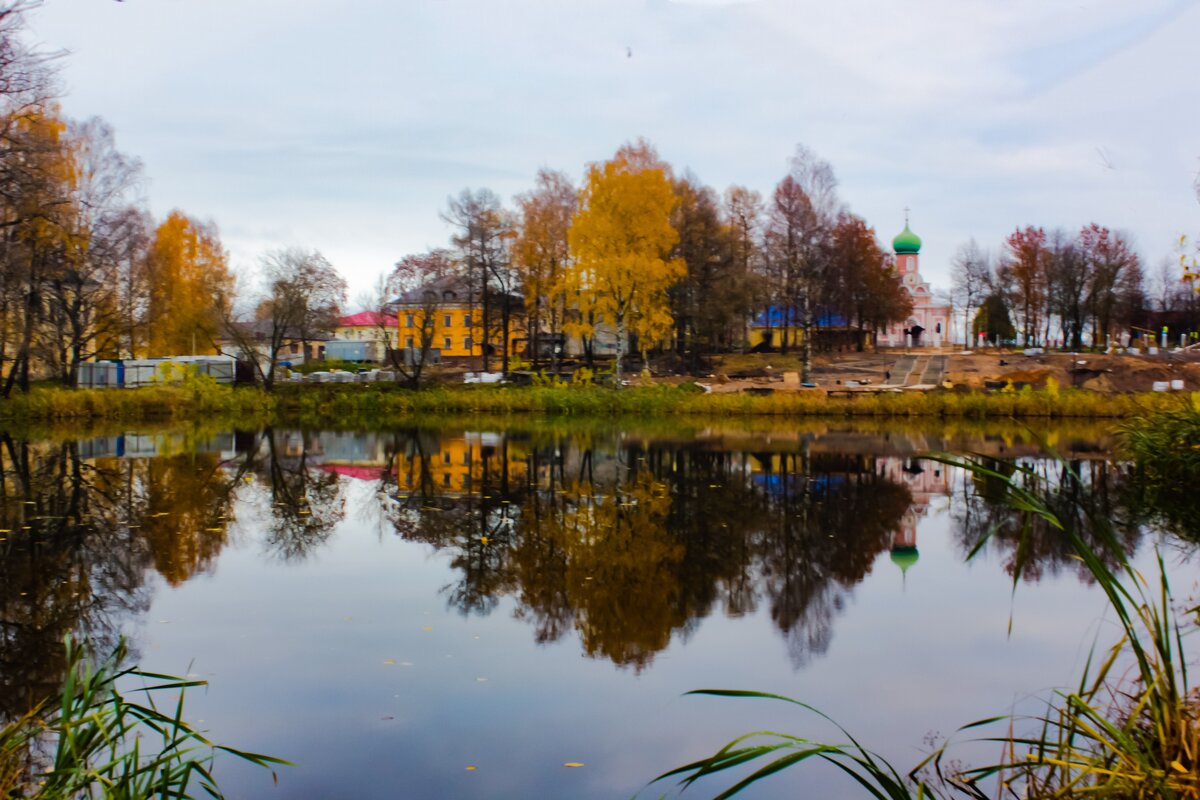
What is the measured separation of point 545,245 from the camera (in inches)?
1909

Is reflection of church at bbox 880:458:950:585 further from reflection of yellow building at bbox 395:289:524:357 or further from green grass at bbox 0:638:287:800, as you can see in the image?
reflection of yellow building at bbox 395:289:524:357

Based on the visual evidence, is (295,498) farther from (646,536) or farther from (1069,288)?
(1069,288)

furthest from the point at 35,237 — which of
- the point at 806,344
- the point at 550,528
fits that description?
the point at 806,344

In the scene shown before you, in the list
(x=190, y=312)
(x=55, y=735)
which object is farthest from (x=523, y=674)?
(x=190, y=312)

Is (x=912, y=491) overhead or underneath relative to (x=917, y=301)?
underneath

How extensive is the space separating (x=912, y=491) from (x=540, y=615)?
9936mm

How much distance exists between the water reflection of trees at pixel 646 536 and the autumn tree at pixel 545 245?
2946 centimetres

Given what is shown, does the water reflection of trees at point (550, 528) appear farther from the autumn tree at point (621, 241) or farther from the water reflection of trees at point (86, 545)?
the autumn tree at point (621, 241)

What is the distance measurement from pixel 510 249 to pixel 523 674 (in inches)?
1780

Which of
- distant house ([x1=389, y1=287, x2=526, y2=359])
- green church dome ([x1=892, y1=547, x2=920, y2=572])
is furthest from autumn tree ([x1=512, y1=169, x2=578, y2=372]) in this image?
green church dome ([x1=892, y1=547, x2=920, y2=572])

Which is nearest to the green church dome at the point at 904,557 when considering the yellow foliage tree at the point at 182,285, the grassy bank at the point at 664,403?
the grassy bank at the point at 664,403

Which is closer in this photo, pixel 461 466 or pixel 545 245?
pixel 461 466

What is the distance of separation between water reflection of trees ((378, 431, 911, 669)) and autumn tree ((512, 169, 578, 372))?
29461 millimetres

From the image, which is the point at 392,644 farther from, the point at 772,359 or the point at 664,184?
the point at 772,359
